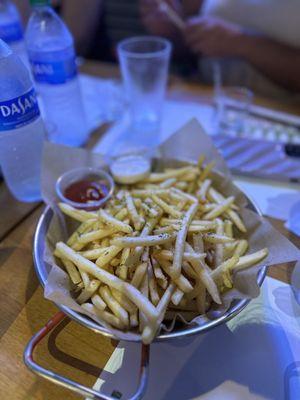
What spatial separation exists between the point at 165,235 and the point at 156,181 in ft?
0.96

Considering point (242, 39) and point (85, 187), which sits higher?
point (242, 39)

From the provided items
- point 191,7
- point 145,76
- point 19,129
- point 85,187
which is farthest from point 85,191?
point 191,7

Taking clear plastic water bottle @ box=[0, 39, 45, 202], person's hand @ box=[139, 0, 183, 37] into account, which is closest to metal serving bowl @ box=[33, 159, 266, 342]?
clear plastic water bottle @ box=[0, 39, 45, 202]

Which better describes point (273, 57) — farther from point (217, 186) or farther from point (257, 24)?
point (217, 186)

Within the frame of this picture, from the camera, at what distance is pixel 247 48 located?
1.62 metres

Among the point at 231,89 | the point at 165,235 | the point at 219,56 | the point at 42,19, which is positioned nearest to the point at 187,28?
the point at 219,56

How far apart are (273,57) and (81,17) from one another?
1212 millimetres

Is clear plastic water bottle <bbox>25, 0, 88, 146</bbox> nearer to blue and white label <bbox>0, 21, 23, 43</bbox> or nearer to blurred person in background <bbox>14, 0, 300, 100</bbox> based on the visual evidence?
blue and white label <bbox>0, 21, 23, 43</bbox>

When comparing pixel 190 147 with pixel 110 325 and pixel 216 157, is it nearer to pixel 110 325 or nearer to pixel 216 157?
pixel 216 157

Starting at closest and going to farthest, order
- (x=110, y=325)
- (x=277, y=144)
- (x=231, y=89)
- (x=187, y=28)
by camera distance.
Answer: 1. (x=110, y=325)
2. (x=277, y=144)
3. (x=231, y=89)
4. (x=187, y=28)

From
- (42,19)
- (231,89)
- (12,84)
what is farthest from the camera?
(231,89)

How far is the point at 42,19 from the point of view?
1039 mm

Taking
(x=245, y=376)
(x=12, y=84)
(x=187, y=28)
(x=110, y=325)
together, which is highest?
(x=12, y=84)

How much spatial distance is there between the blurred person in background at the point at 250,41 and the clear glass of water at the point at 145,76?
0.50 metres
